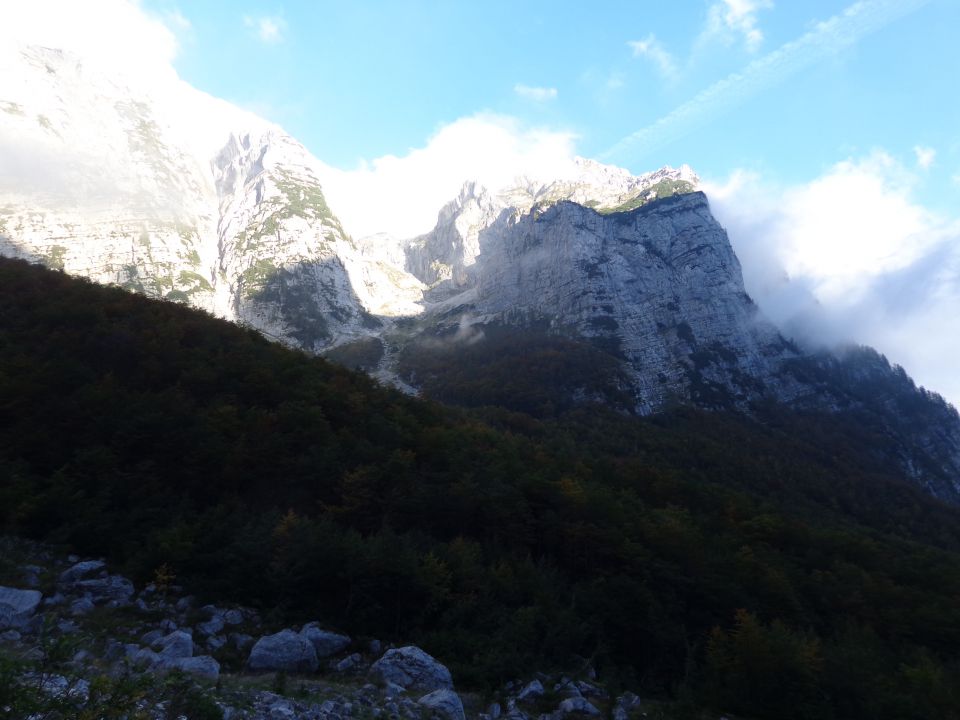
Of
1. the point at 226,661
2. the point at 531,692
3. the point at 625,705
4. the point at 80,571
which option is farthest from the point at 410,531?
the point at 80,571

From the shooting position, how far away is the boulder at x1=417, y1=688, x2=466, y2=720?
937cm

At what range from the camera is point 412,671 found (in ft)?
35.9

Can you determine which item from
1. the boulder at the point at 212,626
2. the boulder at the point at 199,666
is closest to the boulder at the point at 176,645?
the boulder at the point at 199,666

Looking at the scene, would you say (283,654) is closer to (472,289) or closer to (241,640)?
(241,640)

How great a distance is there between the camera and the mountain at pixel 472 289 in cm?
11675

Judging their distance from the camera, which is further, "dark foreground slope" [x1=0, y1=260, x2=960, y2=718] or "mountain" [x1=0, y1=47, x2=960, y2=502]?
"mountain" [x1=0, y1=47, x2=960, y2=502]

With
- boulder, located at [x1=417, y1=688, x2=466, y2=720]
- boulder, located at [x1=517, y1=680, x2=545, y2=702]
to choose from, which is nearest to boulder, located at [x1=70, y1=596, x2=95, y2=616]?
boulder, located at [x1=417, y1=688, x2=466, y2=720]

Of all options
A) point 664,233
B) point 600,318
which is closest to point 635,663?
point 600,318

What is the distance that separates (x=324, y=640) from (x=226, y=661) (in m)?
2.18

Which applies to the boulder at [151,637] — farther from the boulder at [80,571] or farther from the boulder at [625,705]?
the boulder at [625,705]

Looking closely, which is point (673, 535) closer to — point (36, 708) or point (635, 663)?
point (635, 663)

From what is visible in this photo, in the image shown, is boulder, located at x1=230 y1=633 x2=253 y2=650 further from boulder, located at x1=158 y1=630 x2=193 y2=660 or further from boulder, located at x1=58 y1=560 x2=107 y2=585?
boulder, located at x1=58 y1=560 x2=107 y2=585

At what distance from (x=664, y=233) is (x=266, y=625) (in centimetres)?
16412

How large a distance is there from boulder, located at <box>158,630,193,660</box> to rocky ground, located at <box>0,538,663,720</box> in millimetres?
22
